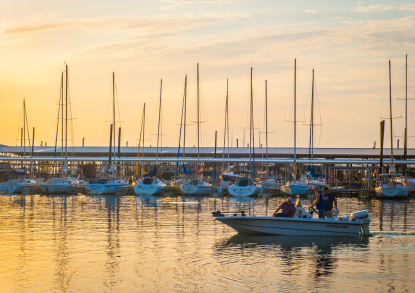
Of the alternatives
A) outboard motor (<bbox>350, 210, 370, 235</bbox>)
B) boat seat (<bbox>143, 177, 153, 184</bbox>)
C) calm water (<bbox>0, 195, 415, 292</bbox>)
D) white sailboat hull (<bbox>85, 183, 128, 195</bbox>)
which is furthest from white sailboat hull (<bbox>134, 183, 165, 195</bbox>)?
outboard motor (<bbox>350, 210, 370, 235</bbox>)

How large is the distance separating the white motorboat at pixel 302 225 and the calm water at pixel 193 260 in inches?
20.0

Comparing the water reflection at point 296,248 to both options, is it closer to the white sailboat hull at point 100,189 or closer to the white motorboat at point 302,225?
the white motorboat at point 302,225

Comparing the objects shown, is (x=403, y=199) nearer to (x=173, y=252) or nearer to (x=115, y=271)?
(x=173, y=252)

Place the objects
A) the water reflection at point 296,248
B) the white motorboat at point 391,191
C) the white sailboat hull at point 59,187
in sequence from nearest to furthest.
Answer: the water reflection at point 296,248 < the white motorboat at point 391,191 < the white sailboat hull at point 59,187

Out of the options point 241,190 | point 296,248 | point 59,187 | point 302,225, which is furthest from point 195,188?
point 296,248

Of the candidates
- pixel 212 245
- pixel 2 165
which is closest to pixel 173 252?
pixel 212 245

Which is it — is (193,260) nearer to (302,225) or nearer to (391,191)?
(302,225)

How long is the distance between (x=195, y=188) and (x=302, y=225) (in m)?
39.5

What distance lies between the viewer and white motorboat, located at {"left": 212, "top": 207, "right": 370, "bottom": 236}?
949 inches

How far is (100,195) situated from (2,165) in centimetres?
5920

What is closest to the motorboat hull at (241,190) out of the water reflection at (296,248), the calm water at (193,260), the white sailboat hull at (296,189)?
the white sailboat hull at (296,189)

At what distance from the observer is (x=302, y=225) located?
24172 mm

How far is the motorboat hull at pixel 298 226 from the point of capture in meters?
24.1

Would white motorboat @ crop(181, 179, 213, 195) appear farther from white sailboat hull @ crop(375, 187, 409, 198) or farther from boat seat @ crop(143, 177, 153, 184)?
white sailboat hull @ crop(375, 187, 409, 198)
